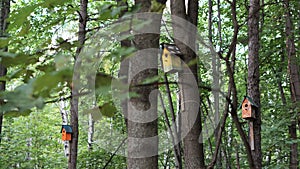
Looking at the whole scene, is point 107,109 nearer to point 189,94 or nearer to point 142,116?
point 142,116

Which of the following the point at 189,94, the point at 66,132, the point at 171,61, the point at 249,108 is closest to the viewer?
the point at 171,61

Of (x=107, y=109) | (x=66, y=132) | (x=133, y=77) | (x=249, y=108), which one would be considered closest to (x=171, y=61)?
(x=133, y=77)

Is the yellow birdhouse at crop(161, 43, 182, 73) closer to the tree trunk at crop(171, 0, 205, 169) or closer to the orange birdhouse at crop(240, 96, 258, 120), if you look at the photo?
the tree trunk at crop(171, 0, 205, 169)

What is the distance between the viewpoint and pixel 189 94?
3633 mm

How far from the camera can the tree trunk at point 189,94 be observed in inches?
136

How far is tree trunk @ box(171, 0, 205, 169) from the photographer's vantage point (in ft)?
11.4

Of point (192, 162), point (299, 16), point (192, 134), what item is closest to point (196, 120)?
point (192, 134)

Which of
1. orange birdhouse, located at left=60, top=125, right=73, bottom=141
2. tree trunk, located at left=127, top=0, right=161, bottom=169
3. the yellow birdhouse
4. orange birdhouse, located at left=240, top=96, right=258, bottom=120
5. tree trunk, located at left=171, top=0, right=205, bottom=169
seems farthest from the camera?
orange birdhouse, located at left=60, top=125, right=73, bottom=141

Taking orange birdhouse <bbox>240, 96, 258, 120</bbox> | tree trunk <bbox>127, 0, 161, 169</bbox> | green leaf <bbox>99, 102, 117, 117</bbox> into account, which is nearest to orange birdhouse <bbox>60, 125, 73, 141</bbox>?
orange birdhouse <bbox>240, 96, 258, 120</bbox>

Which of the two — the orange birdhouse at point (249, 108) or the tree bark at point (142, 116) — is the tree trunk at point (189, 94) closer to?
the orange birdhouse at point (249, 108)

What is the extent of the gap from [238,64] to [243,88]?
22.8 inches

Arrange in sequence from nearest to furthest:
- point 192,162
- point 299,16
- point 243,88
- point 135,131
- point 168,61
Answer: point 135,131 → point 168,61 → point 192,162 → point 299,16 → point 243,88

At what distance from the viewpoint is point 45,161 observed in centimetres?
853

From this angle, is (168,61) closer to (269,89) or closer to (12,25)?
(12,25)
